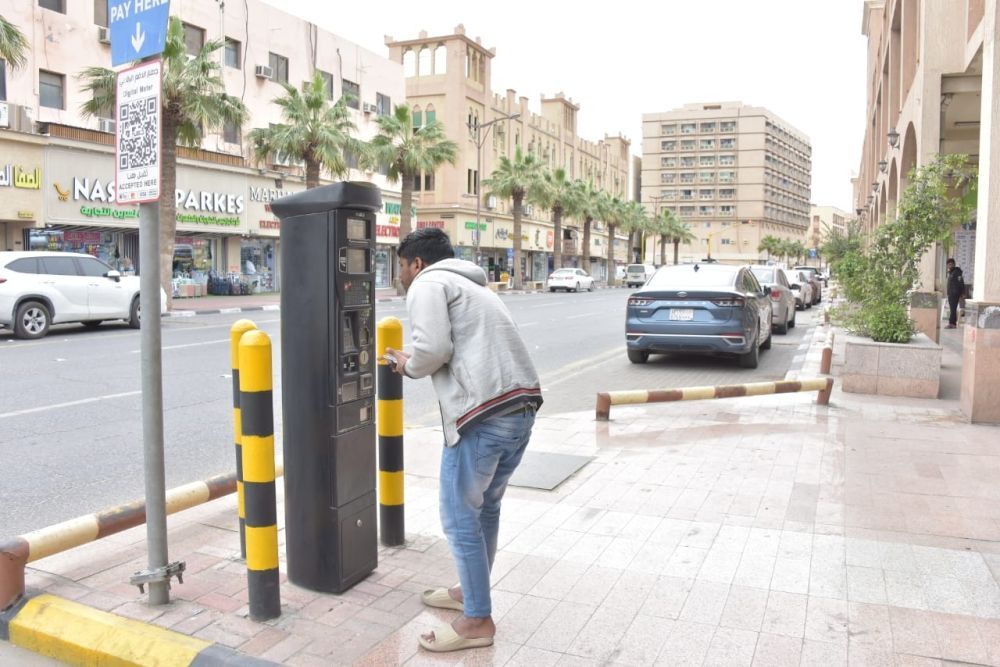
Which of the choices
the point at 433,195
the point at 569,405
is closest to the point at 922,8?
the point at 569,405

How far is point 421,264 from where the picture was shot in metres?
3.63

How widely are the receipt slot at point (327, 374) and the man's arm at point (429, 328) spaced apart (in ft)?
1.85

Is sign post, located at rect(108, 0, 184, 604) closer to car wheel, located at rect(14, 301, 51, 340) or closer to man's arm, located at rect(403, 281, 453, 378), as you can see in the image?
man's arm, located at rect(403, 281, 453, 378)

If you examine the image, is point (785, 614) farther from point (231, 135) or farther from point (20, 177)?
point (231, 135)

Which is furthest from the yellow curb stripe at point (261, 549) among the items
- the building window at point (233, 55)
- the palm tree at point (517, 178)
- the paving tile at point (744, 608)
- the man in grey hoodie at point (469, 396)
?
the palm tree at point (517, 178)

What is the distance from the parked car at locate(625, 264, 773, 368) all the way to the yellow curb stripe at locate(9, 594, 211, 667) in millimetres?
9883

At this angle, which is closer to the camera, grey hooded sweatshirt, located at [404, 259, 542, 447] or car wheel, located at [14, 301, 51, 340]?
grey hooded sweatshirt, located at [404, 259, 542, 447]

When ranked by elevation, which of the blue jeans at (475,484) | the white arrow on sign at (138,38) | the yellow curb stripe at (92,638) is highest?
the white arrow on sign at (138,38)

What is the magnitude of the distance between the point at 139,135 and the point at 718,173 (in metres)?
138

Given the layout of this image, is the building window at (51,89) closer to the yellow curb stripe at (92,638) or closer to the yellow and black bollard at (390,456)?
the yellow and black bollard at (390,456)

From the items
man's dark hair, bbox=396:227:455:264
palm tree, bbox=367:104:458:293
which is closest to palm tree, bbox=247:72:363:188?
palm tree, bbox=367:104:458:293

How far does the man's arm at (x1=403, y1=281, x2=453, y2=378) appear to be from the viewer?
3.38m

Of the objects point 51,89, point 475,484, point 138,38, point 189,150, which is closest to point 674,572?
point 475,484

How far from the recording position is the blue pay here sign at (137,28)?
11.8 feet
